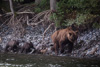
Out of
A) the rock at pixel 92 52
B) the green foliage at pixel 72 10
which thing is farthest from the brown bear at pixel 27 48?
the rock at pixel 92 52

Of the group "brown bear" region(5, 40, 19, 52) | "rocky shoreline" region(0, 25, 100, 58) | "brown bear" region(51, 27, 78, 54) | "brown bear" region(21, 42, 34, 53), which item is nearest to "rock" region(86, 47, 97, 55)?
"rocky shoreline" region(0, 25, 100, 58)

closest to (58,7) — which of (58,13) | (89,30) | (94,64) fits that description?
(58,13)

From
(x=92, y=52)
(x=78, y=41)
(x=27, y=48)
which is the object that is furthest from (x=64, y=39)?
(x=27, y=48)

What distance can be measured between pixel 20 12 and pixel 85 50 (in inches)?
255

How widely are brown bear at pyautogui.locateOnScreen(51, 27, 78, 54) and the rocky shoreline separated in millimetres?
425

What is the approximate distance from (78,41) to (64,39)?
4.83 ft

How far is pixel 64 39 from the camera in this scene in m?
12.1

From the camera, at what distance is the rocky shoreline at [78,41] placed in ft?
38.9

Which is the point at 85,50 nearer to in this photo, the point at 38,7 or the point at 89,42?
the point at 89,42

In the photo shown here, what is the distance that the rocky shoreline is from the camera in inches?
466

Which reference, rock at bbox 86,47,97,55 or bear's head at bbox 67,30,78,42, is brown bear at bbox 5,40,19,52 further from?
rock at bbox 86,47,97,55

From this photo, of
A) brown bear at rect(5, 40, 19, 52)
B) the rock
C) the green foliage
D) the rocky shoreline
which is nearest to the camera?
the rock

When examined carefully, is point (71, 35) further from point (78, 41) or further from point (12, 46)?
point (12, 46)

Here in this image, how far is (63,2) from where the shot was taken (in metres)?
15.5
